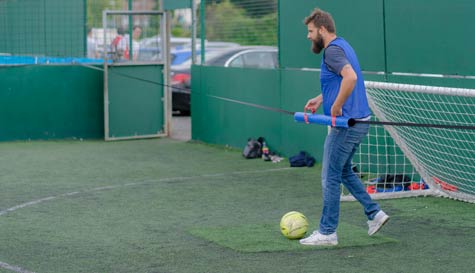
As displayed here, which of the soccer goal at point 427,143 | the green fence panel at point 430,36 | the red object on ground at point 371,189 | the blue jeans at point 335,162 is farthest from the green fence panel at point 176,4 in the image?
the blue jeans at point 335,162

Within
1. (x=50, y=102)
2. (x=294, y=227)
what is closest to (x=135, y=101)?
(x=50, y=102)

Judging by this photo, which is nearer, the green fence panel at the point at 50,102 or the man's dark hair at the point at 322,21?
the man's dark hair at the point at 322,21

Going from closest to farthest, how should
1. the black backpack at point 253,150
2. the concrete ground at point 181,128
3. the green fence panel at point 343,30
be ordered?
the green fence panel at point 343,30
the black backpack at point 253,150
the concrete ground at point 181,128

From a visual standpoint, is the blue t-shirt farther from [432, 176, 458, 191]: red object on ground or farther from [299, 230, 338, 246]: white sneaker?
[432, 176, 458, 191]: red object on ground

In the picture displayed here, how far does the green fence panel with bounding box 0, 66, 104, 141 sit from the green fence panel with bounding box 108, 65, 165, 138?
58 centimetres

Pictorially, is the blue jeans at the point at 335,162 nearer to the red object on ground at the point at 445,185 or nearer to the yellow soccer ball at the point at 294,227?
the yellow soccer ball at the point at 294,227

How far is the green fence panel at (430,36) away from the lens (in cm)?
1016

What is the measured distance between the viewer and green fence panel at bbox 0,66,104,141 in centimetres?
1605

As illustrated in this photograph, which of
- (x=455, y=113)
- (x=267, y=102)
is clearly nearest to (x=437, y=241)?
(x=455, y=113)

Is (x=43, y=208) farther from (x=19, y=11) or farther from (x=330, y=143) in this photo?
(x=19, y=11)

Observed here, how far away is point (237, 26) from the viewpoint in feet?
49.6

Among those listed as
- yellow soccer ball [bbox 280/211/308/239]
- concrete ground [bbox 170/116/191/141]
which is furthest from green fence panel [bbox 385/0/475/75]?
concrete ground [bbox 170/116/191/141]

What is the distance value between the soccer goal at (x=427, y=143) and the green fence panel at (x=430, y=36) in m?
0.43

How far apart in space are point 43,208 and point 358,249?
149 inches
